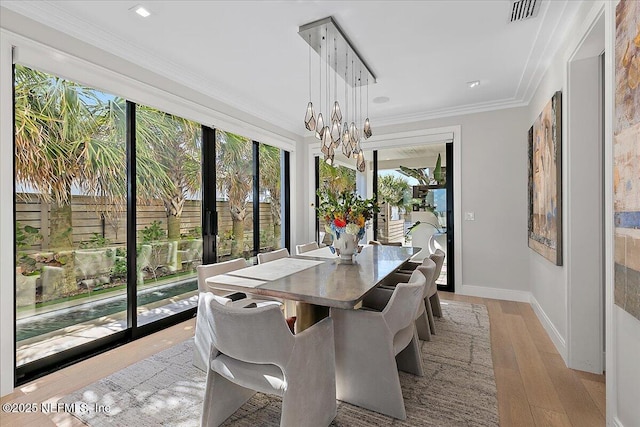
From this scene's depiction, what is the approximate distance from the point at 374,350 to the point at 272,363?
64 cm

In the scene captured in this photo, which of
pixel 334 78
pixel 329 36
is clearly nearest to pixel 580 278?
pixel 329 36

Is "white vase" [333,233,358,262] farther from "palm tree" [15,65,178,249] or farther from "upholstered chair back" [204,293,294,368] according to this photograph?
"palm tree" [15,65,178,249]

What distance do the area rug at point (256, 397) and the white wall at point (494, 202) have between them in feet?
6.31

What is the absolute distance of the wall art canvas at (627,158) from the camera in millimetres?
1302

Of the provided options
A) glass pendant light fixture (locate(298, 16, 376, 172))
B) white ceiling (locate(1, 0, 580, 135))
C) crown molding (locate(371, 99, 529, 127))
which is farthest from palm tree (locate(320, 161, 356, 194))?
white ceiling (locate(1, 0, 580, 135))

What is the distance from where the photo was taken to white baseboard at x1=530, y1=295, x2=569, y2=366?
245cm

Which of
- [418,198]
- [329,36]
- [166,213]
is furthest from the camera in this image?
[418,198]

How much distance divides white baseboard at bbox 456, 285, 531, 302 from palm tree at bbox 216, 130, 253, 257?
320 centimetres

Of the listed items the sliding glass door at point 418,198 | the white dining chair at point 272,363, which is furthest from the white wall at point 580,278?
the white dining chair at point 272,363

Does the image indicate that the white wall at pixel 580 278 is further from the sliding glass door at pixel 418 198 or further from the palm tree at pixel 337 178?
the palm tree at pixel 337 178

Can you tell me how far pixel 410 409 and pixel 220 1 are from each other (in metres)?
2.89

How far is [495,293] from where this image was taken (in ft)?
13.6

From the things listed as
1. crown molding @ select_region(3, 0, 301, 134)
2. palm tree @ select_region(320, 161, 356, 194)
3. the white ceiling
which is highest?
the white ceiling

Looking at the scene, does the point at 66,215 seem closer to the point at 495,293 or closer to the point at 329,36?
the point at 329,36
